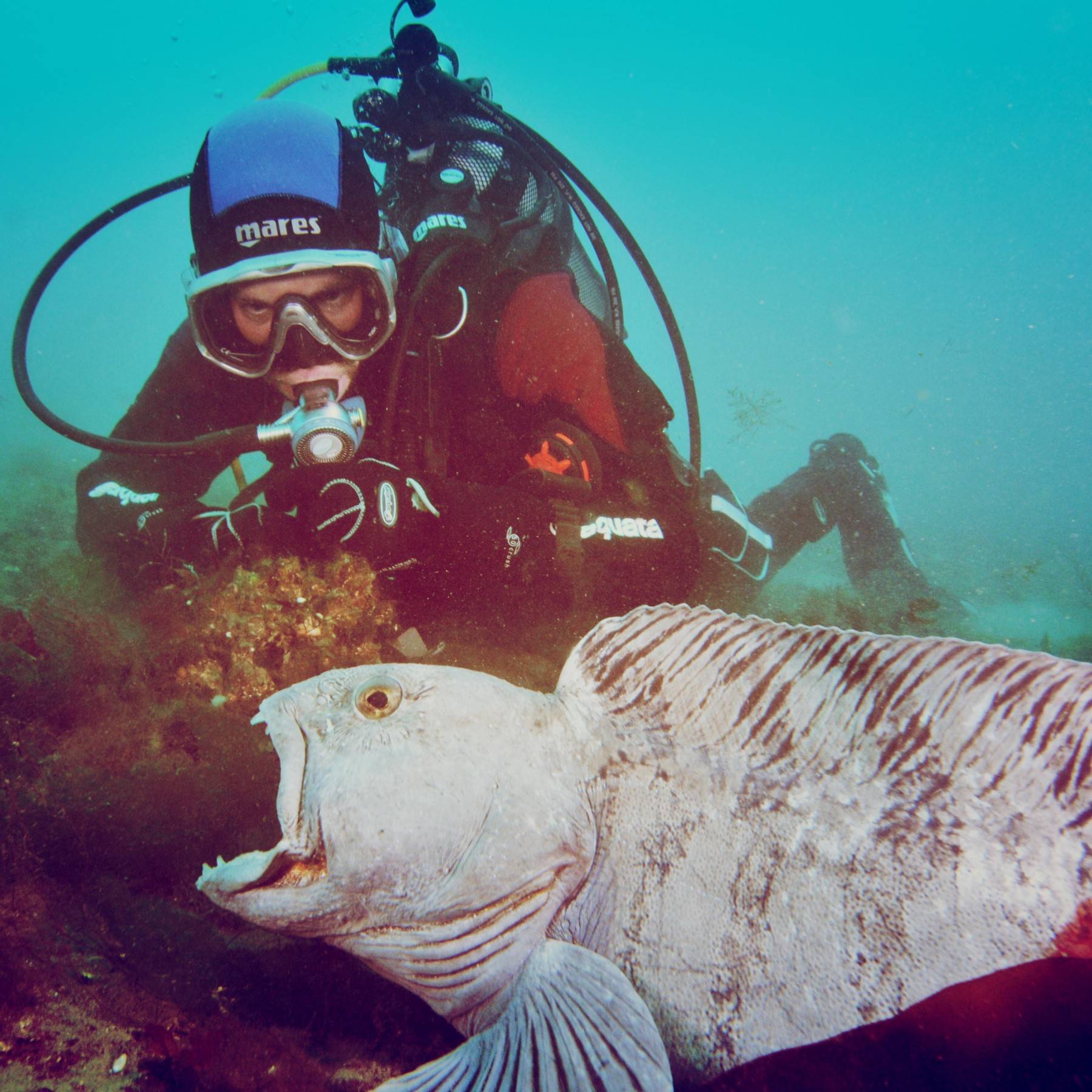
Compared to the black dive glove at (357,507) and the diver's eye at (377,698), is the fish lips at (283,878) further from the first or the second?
the black dive glove at (357,507)

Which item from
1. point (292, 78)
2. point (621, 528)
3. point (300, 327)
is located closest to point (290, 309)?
point (300, 327)

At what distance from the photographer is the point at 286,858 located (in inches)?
65.7

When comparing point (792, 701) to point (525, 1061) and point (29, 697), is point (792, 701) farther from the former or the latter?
point (29, 697)

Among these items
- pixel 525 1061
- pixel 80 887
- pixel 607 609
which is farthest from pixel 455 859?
pixel 607 609

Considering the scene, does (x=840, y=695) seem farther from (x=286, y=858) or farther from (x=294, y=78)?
(x=294, y=78)

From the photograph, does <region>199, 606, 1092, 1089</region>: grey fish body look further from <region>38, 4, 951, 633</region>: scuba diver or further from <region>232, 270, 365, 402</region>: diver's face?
<region>232, 270, 365, 402</region>: diver's face

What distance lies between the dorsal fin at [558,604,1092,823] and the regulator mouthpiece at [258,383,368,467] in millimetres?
1986

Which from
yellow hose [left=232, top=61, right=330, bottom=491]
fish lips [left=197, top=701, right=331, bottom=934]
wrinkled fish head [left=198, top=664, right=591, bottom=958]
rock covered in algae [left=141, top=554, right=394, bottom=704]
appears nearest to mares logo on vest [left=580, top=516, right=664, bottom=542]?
rock covered in algae [left=141, top=554, right=394, bottom=704]

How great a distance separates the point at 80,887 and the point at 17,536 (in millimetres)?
8310

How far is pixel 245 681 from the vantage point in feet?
9.52

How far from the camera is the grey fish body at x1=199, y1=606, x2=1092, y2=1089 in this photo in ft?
4.91

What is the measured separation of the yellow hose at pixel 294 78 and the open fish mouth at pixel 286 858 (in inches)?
308

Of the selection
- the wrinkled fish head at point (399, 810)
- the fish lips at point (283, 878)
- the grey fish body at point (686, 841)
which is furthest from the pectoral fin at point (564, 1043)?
the fish lips at point (283, 878)

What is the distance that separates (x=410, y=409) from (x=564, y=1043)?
3.75m
